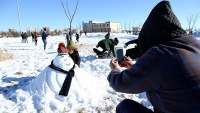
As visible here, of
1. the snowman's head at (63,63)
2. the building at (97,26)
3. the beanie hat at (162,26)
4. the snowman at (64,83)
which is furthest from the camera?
the building at (97,26)

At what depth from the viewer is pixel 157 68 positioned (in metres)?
1.64

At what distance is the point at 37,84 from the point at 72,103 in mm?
967

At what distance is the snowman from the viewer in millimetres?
4805

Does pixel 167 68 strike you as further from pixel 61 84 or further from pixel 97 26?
pixel 97 26

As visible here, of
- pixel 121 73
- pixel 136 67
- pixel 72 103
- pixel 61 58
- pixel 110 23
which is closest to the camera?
pixel 136 67

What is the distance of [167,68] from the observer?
1.63 meters

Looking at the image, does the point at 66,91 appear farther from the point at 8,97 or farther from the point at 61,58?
the point at 8,97

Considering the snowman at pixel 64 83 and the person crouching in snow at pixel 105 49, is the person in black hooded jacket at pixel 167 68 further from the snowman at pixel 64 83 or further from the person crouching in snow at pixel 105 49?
the person crouching in snow at pixel 105 49

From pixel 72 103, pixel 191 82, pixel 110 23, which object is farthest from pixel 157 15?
pixel 110 23

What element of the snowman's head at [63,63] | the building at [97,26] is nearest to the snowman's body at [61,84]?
the snowman's head at [63,63]

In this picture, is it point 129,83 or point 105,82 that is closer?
point 129,83

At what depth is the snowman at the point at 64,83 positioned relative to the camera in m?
4.80

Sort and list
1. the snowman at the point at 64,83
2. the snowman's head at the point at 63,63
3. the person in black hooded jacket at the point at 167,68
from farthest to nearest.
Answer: the snowman's head at the point at 63,63, the snowman at the point at 64,83, the person in black hooded jacket at the point at 167,68

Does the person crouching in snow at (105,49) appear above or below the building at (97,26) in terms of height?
below
